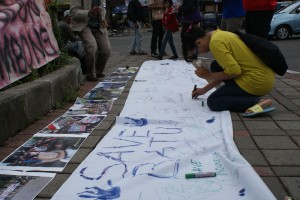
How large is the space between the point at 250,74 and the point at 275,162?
1395 millimetres

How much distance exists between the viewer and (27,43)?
173 inches

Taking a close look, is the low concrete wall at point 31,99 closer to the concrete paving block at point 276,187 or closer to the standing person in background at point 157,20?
the concrete paving block at point 276,187

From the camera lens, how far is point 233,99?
4105mm

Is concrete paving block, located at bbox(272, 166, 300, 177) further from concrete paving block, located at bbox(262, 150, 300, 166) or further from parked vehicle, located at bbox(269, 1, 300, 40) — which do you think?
parked vehicle, located at bbox(269, 1, 300, 40)

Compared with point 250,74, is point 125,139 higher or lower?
lower

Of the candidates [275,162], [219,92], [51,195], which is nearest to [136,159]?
[51,195]

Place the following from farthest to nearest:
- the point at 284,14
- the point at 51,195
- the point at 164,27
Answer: the point at 284,14 → the point at 164,27 → the point at 51,195

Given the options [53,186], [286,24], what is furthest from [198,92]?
[286,24]

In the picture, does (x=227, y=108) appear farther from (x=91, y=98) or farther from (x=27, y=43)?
(x=27, y=43)

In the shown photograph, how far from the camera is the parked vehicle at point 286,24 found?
13.7 metres

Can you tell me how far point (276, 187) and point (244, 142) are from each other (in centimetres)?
86

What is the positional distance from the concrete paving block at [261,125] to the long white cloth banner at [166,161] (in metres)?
0.20

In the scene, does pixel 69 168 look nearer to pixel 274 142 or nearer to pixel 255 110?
pixel 274 142

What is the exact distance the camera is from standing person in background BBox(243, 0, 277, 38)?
487cm
